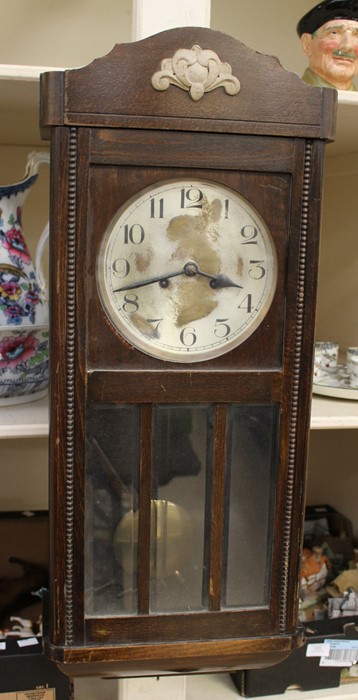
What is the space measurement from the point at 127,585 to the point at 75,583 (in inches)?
2.5

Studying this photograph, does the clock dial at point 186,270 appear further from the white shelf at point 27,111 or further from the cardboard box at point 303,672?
the cardboard box at point 303,672

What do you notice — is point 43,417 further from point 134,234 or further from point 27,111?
point 27,111

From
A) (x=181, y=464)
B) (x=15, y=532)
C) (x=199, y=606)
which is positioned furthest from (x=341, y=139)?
(x=15, y=532)

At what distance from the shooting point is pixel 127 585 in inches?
33.9

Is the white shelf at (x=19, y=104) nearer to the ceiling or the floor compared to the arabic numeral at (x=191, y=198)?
nearer to the ceiling

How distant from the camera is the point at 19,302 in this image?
39.6 inches

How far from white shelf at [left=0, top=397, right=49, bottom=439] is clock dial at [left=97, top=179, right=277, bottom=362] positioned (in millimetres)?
226

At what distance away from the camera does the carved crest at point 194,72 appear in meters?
0.77

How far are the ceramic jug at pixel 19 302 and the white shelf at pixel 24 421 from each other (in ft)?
0.10

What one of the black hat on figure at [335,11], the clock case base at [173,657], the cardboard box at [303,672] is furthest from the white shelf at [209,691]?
the black hat on figure at [335,11]

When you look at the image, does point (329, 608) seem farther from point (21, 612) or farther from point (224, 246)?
point (224, 246)

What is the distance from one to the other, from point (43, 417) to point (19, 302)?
166 millimetres

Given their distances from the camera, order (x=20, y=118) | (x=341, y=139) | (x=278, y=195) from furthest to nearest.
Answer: (x=341, y=139), (x=20, y=118), (x=278, y=195)

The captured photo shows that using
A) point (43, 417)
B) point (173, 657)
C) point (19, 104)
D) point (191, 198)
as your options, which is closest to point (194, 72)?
point (191, 198)
